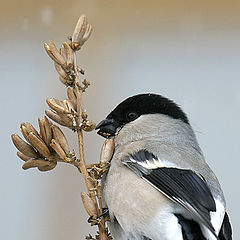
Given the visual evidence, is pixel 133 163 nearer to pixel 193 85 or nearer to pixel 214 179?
pixel 214 179

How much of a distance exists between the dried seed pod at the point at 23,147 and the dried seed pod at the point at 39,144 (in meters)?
0.01

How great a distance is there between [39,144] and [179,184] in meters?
0.22

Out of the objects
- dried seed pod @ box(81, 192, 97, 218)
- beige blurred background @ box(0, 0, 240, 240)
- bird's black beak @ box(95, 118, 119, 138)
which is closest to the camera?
dried seed pod @ box(81, 192, 97, 218)

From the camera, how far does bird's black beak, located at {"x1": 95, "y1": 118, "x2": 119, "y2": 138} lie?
1155 mm

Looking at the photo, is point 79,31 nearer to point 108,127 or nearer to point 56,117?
point 56,117

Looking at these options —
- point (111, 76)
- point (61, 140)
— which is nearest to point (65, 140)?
point (61, 140)

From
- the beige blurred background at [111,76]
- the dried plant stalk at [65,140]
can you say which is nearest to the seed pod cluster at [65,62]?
the dried plant stalk at [65,140]

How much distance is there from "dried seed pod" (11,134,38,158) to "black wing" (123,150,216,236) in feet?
0.63

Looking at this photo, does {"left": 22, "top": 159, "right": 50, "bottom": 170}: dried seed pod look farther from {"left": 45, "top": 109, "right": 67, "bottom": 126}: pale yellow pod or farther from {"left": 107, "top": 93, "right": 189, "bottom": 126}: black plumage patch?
{"left": 107, "top": 93, "right": 189, "bottom": 126}: black plumage patch

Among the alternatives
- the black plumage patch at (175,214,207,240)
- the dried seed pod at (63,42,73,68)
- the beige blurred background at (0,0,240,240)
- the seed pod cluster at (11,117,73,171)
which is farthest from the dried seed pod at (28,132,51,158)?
the beige blurred background at (0,0,240,240)

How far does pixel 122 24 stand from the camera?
67.9 inches

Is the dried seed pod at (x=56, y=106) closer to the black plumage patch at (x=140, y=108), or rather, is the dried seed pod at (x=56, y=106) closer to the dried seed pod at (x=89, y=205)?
the dried seed pod at (x=89, y=205)

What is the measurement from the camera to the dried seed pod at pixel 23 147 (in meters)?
0.92

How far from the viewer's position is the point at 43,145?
36.3 inches
